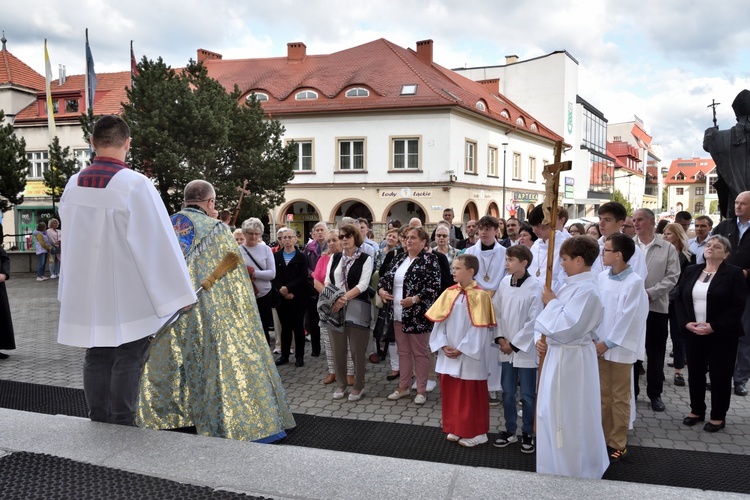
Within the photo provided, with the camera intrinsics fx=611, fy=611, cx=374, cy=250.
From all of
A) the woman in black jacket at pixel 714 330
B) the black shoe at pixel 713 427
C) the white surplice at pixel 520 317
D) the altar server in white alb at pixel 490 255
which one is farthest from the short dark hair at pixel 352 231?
the black shoe at pixel 713 427

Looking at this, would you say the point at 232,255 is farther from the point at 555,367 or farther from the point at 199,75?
the point at 199,75

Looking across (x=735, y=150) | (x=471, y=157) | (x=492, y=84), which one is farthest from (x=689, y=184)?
(x=735, y=150)

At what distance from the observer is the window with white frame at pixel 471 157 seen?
1314 inches

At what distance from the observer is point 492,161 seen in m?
36.5

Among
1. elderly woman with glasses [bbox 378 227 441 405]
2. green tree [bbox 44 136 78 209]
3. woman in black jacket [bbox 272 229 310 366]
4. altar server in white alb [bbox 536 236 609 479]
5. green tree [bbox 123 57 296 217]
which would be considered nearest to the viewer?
altar server in white alb [bbox 536 236 609 479]

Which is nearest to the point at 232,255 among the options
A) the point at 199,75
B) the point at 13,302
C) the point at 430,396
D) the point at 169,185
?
the point at 430,396

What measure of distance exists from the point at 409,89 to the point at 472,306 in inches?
1119

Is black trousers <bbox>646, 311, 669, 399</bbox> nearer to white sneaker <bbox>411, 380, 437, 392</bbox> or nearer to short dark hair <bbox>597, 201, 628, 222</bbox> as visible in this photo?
short dark hair <bbox>597, 201, 628, 222</bbox>

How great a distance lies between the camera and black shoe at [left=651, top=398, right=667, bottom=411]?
20.0 ft

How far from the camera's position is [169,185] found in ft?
64.3

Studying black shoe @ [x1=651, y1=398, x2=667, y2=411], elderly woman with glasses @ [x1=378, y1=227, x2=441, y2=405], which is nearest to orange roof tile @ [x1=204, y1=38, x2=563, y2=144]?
elderly woman with glasses @ [x1=378, y1=227, x2=441, y2=405]

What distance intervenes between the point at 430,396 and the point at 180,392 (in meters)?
3.02

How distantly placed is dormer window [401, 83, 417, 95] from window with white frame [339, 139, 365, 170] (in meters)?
3.50

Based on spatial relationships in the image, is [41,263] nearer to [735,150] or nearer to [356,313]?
[356,313]
